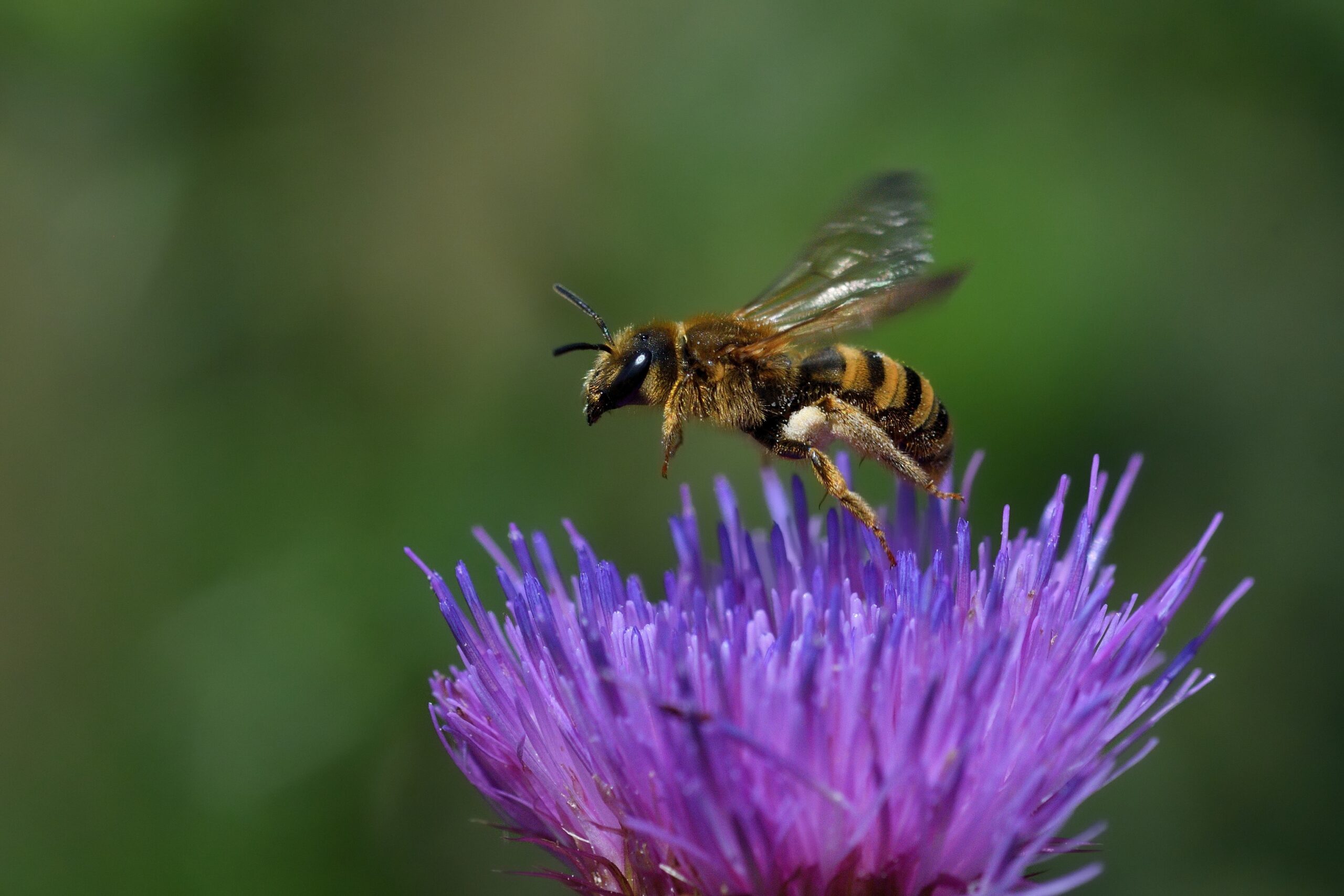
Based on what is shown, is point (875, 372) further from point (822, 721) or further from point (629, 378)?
point (822, 721)

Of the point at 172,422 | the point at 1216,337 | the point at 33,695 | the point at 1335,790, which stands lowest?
the point at 33,695

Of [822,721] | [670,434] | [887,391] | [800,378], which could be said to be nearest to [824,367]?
[800,378]

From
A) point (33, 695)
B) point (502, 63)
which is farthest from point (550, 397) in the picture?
point (33, 695)

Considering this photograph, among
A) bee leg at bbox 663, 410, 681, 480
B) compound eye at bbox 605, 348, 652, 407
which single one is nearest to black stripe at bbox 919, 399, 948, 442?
bee leg at bbox 663, 410, 681, 480

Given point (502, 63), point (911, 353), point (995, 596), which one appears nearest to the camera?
point (995, 596)

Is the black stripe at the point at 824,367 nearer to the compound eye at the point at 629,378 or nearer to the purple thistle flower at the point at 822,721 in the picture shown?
the compound eye at the point at 629,378

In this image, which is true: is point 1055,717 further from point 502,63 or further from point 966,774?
point 502,63

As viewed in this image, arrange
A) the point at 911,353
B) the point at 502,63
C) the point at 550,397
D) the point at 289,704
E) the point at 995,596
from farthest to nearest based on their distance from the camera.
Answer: the point at 502,63 → the point at 550,397 → the point at 911,353 → the point at 289,704 → the point at 995,596

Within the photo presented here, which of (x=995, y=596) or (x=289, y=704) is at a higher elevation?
(x=995, y=596)

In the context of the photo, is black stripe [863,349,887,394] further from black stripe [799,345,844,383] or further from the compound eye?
the compound eye

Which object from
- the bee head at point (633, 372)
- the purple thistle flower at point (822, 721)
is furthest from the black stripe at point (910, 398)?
the bee head at point (633, 372)
